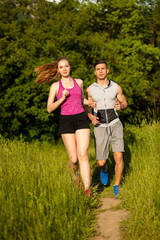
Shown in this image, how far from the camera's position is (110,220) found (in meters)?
3.48

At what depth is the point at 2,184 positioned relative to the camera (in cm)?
326

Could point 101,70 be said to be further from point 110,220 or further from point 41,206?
point 41,206

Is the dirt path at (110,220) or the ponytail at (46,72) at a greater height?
the ponytail at (46,72)

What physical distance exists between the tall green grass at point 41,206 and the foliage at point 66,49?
9529 millimetres

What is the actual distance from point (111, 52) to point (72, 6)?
606 cm

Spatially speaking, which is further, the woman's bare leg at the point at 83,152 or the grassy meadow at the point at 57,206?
the woman's bare leg at the point at 83,152

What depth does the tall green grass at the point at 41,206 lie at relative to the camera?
2.55m

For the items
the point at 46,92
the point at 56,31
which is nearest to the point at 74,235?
the point at 46,92

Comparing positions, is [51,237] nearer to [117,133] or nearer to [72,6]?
[117,133]

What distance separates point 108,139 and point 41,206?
1.99 metres

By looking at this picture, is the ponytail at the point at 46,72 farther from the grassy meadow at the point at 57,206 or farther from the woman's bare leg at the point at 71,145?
the grassy meadow at the point at 57,206

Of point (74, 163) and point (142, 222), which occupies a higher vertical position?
point (74, 163)

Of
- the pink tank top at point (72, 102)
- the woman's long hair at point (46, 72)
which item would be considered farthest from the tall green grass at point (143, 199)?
the woman's long hair at point (46, 72)

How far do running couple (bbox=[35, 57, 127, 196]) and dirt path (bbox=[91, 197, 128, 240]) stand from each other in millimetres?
322
